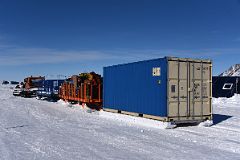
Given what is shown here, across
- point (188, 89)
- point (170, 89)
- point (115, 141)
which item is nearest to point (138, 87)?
point (170, 89)

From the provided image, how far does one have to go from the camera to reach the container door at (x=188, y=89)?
14.0m

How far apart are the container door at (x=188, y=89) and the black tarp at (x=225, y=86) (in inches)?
778

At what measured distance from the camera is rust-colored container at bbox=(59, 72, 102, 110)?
22016mm

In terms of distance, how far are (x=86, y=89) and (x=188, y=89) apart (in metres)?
9.47

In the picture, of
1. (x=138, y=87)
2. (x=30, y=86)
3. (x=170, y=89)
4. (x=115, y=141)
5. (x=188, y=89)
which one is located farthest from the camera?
(x=30, y=86)

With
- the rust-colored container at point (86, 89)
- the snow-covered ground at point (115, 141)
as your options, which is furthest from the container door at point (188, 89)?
the rust-colored container at point (86, 89)

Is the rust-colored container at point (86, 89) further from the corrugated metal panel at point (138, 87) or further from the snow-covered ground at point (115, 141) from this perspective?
the snow-covered ground at point (115, 141)

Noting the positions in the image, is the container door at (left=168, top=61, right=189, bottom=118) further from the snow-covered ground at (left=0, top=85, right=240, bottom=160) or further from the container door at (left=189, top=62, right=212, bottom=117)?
the snow-covered ground at (left=0, top=85, right=240, bottom=160)

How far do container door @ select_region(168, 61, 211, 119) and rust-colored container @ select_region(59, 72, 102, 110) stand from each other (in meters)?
8.55

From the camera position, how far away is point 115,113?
58.7 feet

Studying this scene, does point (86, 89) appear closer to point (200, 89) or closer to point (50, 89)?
point (200, 89)

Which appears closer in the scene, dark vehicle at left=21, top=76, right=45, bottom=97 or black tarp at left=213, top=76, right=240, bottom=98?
black tarp at left=213, top=76, right=240, bottom=98

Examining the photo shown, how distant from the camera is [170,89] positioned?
547 inches

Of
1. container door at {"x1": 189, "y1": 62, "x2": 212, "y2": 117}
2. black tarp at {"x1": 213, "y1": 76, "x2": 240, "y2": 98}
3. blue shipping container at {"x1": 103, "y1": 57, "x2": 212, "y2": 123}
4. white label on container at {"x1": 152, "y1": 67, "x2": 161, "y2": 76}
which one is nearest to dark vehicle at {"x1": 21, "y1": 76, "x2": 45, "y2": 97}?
black tarp at {"x1": 213, "y1": 76, "x2": 240, "y2": 98}
